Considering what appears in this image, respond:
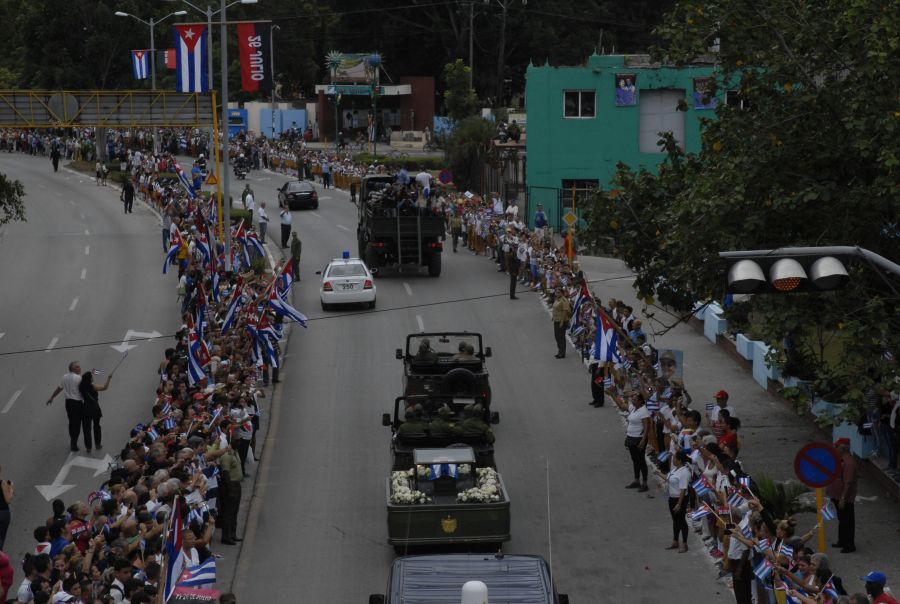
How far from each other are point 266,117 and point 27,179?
2700 cm

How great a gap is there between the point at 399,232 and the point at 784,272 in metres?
26.9

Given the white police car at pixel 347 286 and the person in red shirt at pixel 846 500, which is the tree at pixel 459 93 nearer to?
the white police car at pixel 347 286

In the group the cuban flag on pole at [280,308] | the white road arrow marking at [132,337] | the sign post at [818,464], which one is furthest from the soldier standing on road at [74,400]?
the sign post at [818,464]

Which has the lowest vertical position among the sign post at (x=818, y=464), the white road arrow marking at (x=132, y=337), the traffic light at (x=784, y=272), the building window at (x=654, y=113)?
the white road arrow marking at (x=132, y=337)

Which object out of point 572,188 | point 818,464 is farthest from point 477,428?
point 572,188

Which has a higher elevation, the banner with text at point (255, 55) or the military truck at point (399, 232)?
the banner with text at point (255, 55)

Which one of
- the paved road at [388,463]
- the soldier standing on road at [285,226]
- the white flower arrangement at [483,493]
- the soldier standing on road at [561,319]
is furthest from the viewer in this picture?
the soldier standing on road at [285,226]

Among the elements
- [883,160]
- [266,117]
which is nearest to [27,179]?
[266,117]

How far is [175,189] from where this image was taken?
165 feet

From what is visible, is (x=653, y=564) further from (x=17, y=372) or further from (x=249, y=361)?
(x=17, y=372)

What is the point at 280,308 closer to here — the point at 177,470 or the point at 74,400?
the point at 74,400

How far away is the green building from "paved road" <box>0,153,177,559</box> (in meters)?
14.7

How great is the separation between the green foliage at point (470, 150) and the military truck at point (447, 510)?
4324 centimetres

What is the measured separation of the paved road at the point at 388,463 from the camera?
650 inches
